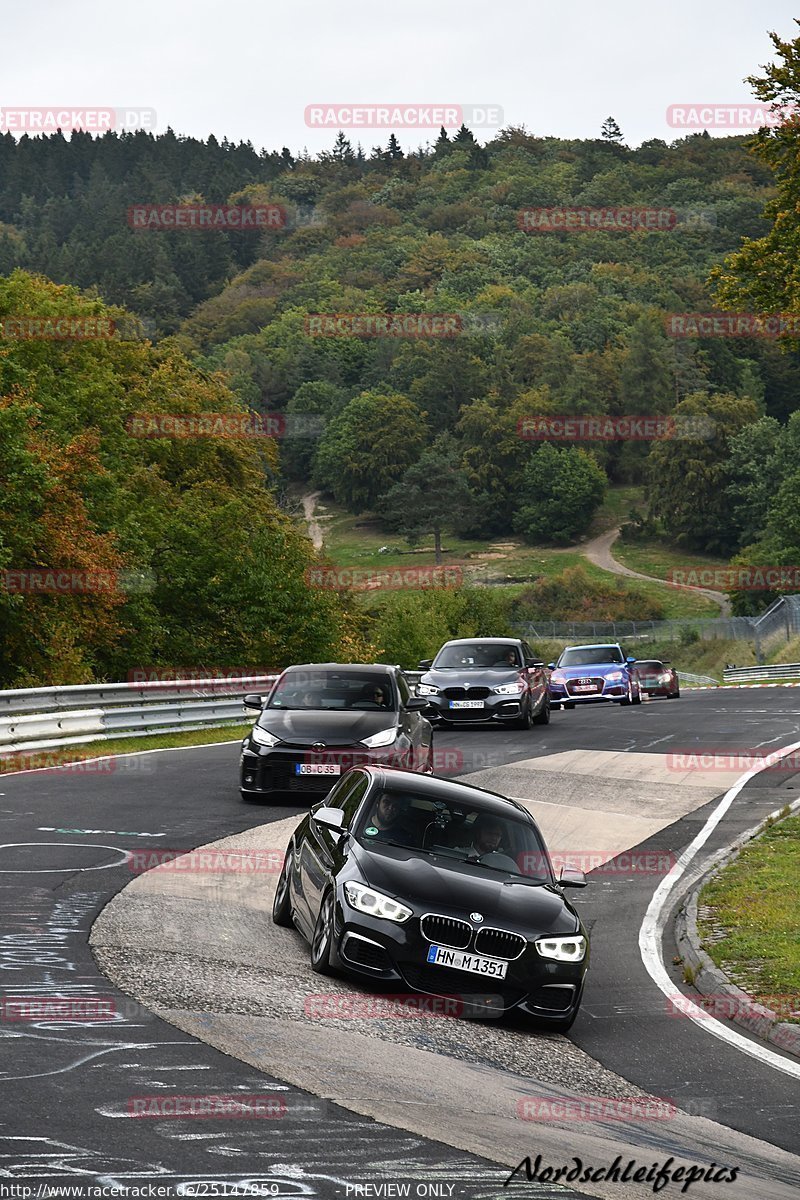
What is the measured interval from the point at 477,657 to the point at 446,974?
20.6 m

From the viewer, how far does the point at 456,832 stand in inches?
412

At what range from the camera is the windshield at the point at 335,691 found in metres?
18.7

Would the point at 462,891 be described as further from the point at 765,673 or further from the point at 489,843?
the point at 765,673

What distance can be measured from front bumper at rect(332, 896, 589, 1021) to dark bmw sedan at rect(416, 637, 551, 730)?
1919cm

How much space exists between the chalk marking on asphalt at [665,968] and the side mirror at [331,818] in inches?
98.8

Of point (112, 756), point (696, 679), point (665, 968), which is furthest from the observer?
point (696, 679)

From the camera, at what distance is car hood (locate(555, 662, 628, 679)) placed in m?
38.0

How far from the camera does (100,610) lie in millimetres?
35375

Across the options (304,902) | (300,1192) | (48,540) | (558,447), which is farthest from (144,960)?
(558,447)

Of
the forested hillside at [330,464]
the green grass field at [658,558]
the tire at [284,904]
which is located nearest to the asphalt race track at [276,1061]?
the tire at [284,904]

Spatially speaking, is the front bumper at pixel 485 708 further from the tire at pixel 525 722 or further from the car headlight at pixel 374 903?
the car headlight at pixel 374 903

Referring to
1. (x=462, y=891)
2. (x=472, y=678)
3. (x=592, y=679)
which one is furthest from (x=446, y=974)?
(x=592, y=679)

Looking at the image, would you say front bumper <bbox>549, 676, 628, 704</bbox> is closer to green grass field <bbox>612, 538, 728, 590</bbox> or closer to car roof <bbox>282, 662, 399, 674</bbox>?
car roof <bbox>282, 662, 399, 674</bbox>

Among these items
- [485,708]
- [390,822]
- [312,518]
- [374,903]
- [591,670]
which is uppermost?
[390,822]
